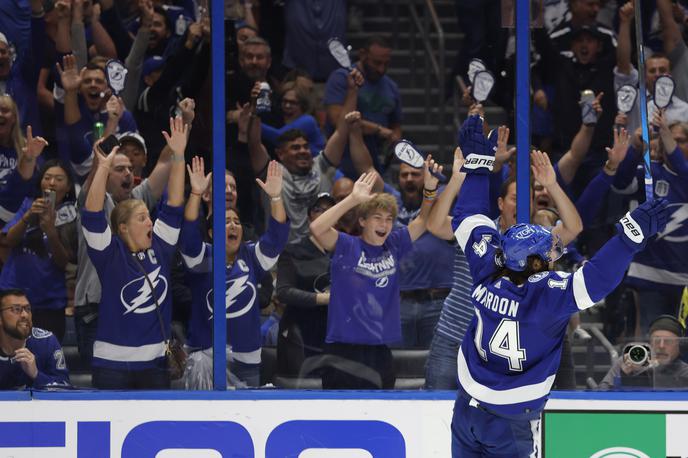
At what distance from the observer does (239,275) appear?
5242mm

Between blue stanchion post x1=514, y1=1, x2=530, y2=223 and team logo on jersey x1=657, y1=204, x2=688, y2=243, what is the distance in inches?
27.5

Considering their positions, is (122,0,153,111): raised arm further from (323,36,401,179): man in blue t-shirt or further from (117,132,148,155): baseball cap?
(323,36,401,179): man in blue t-shirt

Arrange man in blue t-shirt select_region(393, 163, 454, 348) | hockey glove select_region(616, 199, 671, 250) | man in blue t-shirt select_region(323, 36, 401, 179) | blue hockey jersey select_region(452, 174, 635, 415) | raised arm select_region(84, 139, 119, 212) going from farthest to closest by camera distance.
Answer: man in blue t-shirt select_region(323, 36, 401, 179) < man in blue t-shirt select_region(393, 163, 454, 348) < raised arm select_region(84, 139, 119, 212) < blue hockey jersey select_region(452, 174, 635, 415) < hockey glove select_region(616, 199, 671, 250)

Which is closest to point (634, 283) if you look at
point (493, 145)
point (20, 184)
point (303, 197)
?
point (493, 145)

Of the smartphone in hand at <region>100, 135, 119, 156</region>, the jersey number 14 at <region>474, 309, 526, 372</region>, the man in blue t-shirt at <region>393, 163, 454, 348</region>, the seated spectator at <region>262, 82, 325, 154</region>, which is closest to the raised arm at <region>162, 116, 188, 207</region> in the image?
the smartphone in hand at <region>100, 135, 119, 156</region>

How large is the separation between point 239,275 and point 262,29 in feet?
3.95

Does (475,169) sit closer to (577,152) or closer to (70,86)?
(577,152)

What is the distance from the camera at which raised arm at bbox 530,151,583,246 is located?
523 centimetres

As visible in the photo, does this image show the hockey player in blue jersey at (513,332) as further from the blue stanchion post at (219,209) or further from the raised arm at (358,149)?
the blue stanchion post at (219,209)

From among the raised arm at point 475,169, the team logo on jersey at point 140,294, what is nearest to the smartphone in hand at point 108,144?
the team logo on jersey at point 140,294

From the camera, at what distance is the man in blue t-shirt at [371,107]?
5.39 meters

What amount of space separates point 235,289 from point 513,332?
1.48 metres

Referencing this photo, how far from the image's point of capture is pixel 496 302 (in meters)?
4.29

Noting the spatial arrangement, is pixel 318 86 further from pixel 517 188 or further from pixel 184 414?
pixel 184 414
